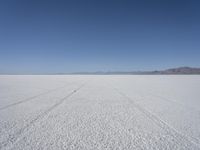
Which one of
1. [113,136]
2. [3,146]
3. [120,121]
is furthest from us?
[120,121]

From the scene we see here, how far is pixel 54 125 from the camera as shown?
3.40 m

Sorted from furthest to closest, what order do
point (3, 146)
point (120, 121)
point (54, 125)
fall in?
point (120, 121) → point (54, 125) → point (3, 146)

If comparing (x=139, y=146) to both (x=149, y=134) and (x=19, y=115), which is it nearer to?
(x=149, y=134)

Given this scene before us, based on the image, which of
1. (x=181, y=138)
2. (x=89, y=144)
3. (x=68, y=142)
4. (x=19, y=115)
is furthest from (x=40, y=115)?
(x=181, y=138)

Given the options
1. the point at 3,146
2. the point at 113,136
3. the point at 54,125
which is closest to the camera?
the point at 3,146

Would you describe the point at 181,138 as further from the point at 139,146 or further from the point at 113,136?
the point at 113,136

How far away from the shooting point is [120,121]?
3.74m

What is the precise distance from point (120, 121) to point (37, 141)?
1990 mm

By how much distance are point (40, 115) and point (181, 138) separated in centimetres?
351

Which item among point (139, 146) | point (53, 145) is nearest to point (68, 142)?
point (53, 145)

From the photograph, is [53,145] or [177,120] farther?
[177,120]

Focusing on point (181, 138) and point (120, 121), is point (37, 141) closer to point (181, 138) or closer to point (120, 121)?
point (120, 121)

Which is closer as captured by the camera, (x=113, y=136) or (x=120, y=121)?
(x=113, y=136)

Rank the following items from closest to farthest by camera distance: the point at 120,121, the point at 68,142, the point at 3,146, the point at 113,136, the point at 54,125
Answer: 1. the point at 3,146
2. the point at 68,142
3. the point at 113,136
4. the point at 54,125
5. the point at 120,121
